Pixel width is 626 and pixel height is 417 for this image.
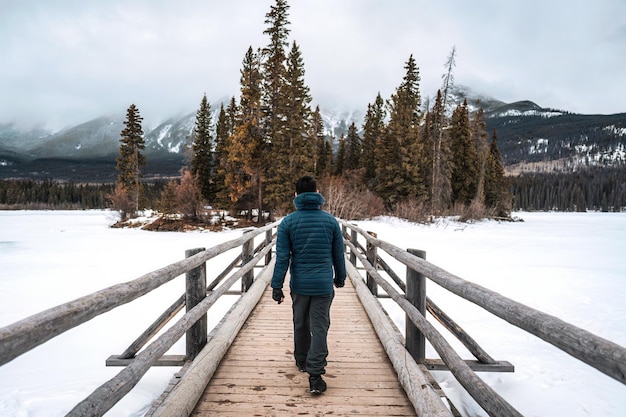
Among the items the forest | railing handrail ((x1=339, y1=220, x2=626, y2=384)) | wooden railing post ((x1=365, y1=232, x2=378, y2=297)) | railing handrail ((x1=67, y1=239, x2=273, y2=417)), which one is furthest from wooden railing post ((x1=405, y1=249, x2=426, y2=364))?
the forest

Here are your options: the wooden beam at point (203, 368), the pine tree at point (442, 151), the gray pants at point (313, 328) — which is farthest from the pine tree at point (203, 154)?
the gray pants at point (313, 328)

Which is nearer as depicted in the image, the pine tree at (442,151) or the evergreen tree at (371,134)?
the pine tree at (442,151)

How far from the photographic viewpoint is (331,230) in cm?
343

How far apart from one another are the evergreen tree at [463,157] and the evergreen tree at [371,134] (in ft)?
27.9

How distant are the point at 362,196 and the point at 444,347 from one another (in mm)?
28026

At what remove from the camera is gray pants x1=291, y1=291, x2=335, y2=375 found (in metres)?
3.30

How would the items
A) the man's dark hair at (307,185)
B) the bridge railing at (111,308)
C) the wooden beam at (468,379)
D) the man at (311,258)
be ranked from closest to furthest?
the bridge railing at (111,308) < the wooden beam at (468,379) < the man at (311,258) < the man's dark hair at (307,185)

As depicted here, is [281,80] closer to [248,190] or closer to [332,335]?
[248,190]

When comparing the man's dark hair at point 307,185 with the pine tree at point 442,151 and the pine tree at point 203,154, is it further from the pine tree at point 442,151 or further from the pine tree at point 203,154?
the pine tree at point 203,154

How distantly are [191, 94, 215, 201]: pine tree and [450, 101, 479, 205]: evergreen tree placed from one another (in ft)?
92.9

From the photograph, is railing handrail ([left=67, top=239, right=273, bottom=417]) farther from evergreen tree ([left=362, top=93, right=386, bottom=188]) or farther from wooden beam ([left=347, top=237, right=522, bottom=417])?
evergreen tree ([left=362, top=93, right=386, bottom=188])

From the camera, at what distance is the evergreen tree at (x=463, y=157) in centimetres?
3947

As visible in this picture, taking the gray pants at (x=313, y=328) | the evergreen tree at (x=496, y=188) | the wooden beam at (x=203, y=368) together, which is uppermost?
the evergreen tree at (x=496, y=188)

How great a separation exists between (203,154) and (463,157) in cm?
3084
